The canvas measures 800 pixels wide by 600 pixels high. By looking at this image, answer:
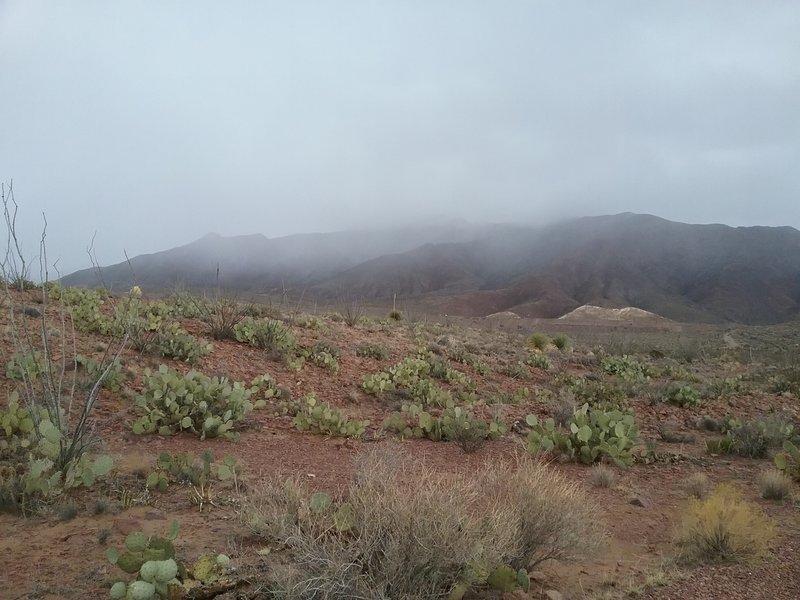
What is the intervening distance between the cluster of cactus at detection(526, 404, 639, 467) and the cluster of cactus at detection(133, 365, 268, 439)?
3392 millimetres

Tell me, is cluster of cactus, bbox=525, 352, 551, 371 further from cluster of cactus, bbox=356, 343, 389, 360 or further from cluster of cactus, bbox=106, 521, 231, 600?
cluster of cactus, bbox=106, 521, 231, 600

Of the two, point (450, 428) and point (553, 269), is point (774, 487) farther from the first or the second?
point (553, 269)

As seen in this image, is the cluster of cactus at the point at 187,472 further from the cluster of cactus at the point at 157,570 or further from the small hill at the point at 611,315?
the small hill at the point at 611,315

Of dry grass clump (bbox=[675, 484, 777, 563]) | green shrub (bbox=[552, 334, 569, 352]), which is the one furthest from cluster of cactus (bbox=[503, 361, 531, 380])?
dry grass clump (bbox=[675, 484, 777, 563])

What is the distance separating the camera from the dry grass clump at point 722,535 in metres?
3.87

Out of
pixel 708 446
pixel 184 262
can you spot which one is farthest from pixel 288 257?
pixel 708 446

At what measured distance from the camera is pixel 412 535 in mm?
3020

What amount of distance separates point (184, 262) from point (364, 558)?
437ft

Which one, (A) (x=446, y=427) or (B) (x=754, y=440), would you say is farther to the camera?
(B) (x=754, y=440)

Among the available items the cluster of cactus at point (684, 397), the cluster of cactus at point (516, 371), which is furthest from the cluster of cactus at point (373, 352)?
the cluster of cactus at point (684, 397)

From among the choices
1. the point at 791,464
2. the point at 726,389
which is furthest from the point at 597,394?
the point at 791,464

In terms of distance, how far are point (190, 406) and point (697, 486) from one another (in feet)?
17.6

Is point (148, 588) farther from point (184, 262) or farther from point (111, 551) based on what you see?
point (184, 262)

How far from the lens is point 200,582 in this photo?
286 centimetres
